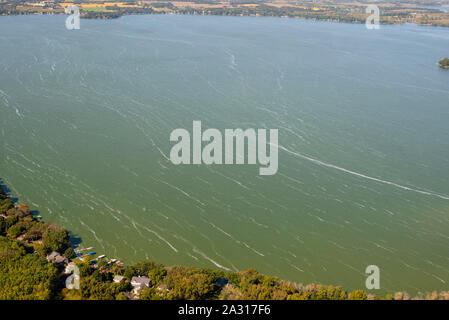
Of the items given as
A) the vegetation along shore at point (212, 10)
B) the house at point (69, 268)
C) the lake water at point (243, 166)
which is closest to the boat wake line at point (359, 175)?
the lake water at point (243, 166)

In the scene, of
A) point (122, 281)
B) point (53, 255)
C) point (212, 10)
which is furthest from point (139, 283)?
point (212, 10)

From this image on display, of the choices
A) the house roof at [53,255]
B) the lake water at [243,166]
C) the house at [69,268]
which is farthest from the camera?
the lake water at [243,166]

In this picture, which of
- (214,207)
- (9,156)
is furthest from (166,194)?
(9,156)

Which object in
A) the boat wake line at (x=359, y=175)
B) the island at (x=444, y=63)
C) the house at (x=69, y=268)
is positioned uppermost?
the island at (x=444, y=63)

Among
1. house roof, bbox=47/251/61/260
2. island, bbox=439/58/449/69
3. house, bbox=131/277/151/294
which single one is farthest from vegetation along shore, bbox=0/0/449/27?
house, bbox=131/277/151/294

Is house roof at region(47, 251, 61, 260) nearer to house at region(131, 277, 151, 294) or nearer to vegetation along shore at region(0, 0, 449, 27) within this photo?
house at region(131, 277, 151, 294)

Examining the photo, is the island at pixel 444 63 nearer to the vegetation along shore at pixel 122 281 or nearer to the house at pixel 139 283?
the vegetation along shore at pixel 122 281
